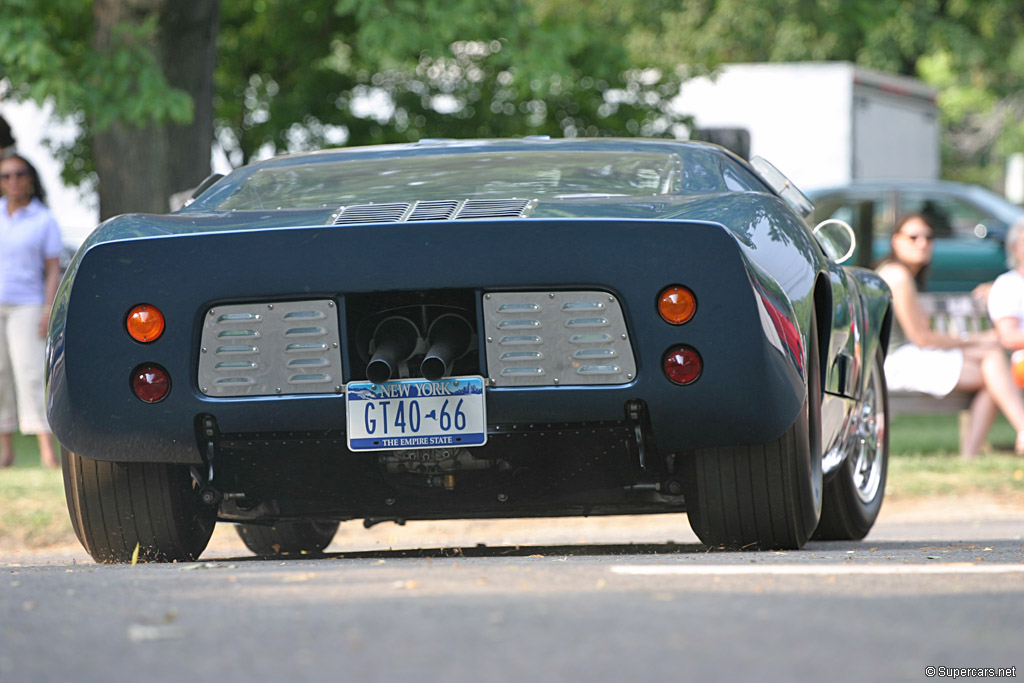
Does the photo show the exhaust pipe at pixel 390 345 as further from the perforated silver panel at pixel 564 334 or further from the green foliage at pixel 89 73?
the green foliage at pixel 89 73

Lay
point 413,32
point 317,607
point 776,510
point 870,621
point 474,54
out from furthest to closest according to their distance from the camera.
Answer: point 474,54
point 413,32
point 776,510
point 317,607
point 870,621

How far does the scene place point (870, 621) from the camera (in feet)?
9.94

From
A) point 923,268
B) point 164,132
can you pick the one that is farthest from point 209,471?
point 164,132

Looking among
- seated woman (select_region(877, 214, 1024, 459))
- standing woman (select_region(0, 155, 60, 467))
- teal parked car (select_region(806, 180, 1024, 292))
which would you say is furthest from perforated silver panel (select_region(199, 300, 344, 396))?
teal parked car (select_region(806, 180, 1024, 292))

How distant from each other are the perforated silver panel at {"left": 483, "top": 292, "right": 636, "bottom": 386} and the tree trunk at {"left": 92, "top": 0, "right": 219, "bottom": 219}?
307 inches

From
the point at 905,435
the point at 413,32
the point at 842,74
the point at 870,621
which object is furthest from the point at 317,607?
the point at 842,74

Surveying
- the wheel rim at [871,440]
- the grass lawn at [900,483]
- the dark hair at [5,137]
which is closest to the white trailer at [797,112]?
the grass lawn at [900,483]

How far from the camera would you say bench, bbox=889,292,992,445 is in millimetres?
10227

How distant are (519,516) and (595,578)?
1104 mm

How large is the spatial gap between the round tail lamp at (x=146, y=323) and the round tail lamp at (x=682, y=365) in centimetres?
131

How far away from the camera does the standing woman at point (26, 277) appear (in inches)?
389

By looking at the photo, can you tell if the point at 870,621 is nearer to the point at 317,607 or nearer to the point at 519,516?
the point at 317,607

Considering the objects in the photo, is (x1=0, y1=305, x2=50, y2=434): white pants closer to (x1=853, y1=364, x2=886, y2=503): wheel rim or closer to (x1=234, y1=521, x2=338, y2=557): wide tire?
(x1=234, y1=521, x2=338, y2=557): wide tire

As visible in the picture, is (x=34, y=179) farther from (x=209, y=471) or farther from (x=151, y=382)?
(x=151, y=382)
